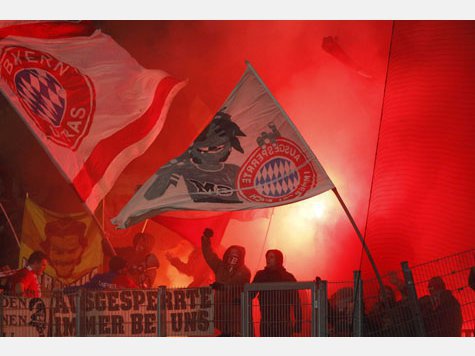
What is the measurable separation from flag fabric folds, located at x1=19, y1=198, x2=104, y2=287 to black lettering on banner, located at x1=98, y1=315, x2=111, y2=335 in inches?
227

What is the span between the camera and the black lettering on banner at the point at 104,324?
11570mm

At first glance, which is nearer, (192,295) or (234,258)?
(192,295)

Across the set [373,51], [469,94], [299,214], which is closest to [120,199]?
[299,214]

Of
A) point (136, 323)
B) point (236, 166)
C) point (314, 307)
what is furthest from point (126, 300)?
point (314, 307)

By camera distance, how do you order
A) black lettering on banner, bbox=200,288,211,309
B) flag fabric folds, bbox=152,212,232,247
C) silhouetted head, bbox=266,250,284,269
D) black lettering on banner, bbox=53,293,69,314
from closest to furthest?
black lettering on banner, bbox=200,288,211,309 → black lettering on banner, bbox=53,293,69,314 → silhouetted head, bbox=266,250,284,269 → flag fabric folds, bbox=152,212,232,247

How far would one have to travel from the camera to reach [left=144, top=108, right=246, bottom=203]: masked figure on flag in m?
12.1

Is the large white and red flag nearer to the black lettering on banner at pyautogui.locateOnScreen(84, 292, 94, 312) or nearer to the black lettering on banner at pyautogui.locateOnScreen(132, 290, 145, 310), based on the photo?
the black lettering on banner at pyautogui.locateOnScreen(84, 292, 94, 312)

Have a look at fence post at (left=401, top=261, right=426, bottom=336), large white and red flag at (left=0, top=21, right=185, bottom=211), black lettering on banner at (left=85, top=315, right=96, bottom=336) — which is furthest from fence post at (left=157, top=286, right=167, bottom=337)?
large white and red flag at (left=0, top=21, right=185, bottom=211)

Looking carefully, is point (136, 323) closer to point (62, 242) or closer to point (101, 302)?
point (101, 302)

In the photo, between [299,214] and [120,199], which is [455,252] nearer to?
[299,214]

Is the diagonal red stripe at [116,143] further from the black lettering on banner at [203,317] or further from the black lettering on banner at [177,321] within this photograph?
the black lettering on banner at [203,317]

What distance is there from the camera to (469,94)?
12.2 meters

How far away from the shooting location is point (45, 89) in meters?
14.4

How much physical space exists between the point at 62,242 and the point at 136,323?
6.50 meters
